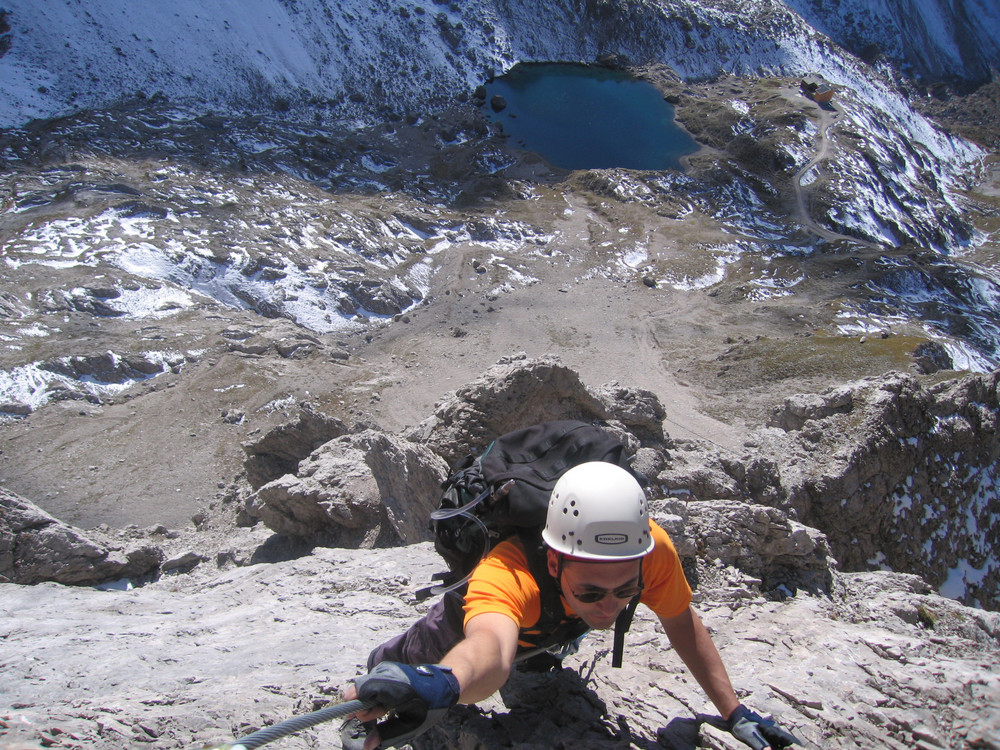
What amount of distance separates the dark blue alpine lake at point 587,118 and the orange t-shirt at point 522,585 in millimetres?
57453

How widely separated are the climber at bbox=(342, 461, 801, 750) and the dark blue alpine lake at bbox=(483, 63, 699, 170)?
189 ft

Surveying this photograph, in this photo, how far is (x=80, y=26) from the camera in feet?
154

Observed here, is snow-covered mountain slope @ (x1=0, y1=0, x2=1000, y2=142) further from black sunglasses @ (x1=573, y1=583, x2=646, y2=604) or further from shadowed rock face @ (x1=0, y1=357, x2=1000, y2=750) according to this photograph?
black sunglasses @ (x1=573, y1=583, x2=646, y2=604)

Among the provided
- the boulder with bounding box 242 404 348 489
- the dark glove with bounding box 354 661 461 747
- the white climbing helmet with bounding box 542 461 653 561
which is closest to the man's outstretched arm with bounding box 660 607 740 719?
the white climbing helmet with bounding box 542 461 653 561

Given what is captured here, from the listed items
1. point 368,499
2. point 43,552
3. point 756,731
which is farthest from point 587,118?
point 756,731

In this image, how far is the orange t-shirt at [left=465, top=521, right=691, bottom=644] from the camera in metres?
3.28

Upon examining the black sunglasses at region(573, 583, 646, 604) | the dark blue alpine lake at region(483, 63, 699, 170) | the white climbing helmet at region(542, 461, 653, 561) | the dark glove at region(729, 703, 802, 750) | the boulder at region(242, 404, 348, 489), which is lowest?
the boulder at region(242, 404, 348, 489)

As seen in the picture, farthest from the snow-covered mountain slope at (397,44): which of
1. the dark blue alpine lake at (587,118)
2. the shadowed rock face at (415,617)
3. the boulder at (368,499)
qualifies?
the shadowed rock face at (415,617)

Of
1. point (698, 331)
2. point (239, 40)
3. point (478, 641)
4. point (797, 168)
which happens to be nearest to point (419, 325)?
point (698, 331)

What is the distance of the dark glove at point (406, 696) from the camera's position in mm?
2602

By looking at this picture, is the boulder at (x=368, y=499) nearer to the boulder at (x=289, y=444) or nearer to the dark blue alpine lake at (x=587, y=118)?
the boulder at (x=289, y=444)

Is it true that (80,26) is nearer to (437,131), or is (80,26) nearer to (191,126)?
(191,126)

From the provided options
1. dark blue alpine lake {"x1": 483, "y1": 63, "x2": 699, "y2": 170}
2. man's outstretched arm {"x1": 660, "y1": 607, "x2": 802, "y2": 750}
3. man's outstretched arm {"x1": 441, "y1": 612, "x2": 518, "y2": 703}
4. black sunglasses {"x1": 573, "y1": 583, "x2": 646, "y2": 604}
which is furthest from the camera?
dark blue alpine lake {"x1": 483, "y1": 63, "x2": 699, "y2": 170}

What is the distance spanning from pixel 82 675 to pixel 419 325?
29.5m
